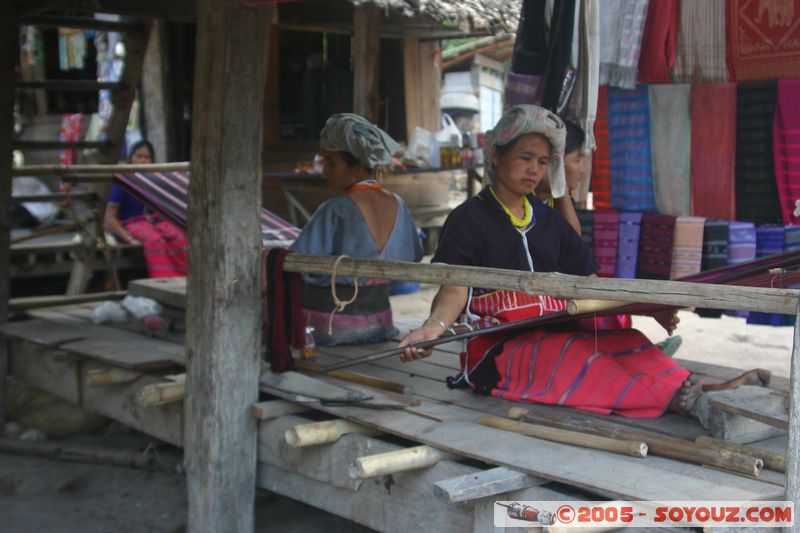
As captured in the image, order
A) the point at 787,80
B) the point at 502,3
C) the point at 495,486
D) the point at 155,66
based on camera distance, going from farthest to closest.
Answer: the point at 155,66 < the point at 502,3 < the point at 787,80 < the point at 495,486

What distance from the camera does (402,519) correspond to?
302 centimetres

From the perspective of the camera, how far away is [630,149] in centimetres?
445

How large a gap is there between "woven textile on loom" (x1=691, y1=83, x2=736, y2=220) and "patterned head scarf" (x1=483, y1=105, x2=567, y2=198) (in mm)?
1022

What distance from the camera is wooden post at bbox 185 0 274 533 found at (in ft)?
11.0

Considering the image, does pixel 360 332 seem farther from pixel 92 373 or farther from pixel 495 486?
pixel 495 486

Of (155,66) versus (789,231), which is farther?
(155,66)

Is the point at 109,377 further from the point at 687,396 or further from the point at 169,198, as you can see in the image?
the point at 687,396

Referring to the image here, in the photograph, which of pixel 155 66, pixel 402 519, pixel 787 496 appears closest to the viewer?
pixel 787 496

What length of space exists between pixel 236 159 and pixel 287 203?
6.11 m

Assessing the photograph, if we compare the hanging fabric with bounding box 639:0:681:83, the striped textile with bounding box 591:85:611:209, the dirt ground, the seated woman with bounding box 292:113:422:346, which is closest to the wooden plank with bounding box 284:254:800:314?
the seated woman with bounding box 292:113:422:346

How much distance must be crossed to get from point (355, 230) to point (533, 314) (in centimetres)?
103

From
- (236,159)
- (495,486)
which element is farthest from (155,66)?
(495,486)

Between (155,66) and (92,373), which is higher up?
(155,66)

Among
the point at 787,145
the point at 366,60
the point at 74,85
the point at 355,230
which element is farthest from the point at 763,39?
the point at 366,60
